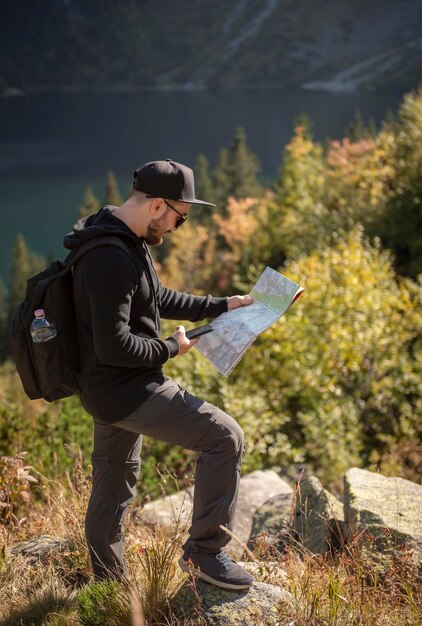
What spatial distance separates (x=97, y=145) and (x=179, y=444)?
534 feet

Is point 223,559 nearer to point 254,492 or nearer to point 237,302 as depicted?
point 237,302

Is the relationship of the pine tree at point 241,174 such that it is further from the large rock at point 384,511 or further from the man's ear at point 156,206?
the man's ear at point 156,206

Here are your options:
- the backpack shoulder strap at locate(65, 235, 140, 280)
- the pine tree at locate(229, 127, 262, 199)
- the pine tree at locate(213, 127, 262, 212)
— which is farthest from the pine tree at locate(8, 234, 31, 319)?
the backpack shoulder strap at locate(65, 235, 140, 280)

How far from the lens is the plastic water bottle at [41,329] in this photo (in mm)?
3064

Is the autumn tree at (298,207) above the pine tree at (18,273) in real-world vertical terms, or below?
above

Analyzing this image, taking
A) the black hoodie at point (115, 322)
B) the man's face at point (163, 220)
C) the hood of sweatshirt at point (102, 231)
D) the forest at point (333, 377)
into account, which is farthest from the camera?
the forest at point (333, 377)

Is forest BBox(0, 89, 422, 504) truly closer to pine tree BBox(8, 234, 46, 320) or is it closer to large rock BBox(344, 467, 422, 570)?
large rock BBox(344, 467, 422, 570)

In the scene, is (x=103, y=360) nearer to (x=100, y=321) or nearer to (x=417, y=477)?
(x=100, y=321)

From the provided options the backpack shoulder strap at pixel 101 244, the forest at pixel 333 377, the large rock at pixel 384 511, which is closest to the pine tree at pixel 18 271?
the forest at pixel 333 377

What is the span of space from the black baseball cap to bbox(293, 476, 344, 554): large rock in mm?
2113

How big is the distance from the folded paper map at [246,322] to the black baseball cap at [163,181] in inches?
30.6

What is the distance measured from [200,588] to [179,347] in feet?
3.91

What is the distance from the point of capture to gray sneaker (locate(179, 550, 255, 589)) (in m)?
3.27

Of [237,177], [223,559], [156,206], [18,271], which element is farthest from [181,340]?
[237,177]
